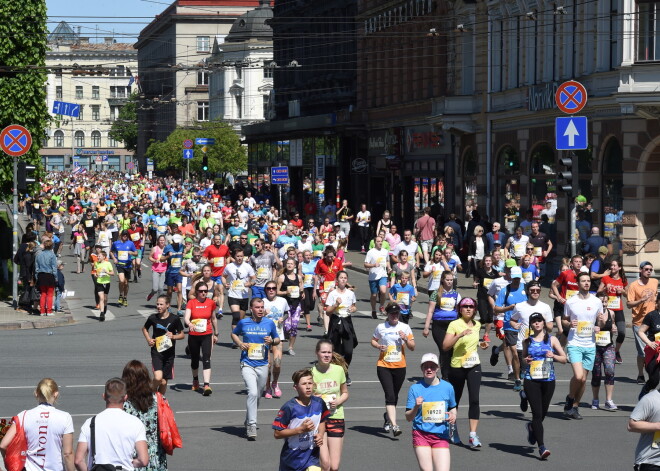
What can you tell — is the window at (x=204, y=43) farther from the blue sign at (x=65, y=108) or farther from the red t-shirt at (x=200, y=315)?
the red t-shirt at (x=200, y=315)

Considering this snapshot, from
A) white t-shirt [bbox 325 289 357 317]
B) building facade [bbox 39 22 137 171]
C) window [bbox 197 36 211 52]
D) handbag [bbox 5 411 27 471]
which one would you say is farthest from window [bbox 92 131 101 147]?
handbag [bbox 5 411 27 471]

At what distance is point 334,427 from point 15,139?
17436 millimetres

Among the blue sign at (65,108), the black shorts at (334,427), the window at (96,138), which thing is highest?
the window at (96,138)

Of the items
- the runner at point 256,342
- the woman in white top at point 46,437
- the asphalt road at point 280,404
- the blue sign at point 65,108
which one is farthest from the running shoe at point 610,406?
the blue sign at point 65,108

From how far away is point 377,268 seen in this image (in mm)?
27016

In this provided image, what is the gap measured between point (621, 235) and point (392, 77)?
22.8m

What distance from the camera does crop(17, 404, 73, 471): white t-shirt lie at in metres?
10.3

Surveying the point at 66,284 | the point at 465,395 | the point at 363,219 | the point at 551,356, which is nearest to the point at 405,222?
the point at 363,219

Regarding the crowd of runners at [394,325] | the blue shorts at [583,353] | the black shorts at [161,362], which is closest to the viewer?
the crowd of runners at [394,325]

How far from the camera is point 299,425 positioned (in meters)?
10.9

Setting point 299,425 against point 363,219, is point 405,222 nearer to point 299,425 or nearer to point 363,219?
point 363,219

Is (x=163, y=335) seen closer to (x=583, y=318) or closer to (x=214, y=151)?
(x=583, y=318)

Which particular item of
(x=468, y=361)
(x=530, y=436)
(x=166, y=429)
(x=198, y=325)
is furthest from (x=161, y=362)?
(x=166, y=429)

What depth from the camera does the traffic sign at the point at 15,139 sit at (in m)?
Result: 28.2
